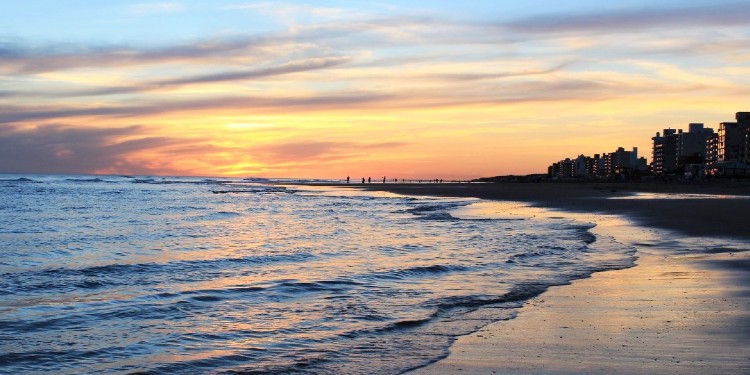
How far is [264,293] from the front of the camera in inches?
478

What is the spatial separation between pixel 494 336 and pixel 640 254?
1028 cm

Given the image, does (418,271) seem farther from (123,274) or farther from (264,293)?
(123,274)

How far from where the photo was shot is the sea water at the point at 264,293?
25.6 feet

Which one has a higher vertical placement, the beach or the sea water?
the beach

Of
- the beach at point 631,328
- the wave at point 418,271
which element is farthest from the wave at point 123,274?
the beach at point 631,328

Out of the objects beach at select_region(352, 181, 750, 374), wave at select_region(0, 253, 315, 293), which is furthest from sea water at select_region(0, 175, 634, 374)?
beach at select_region(352, 181, 750, 374)

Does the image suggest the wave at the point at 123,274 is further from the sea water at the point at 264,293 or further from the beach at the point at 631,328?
the beach at the point at 631,328

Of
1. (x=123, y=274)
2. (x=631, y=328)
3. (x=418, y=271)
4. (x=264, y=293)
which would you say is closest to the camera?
(x=631, y=328)

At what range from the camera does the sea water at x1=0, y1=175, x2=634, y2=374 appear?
781 centimetres

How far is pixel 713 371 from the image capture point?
6551 mm

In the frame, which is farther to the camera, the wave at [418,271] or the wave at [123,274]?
the wave at [418,271]

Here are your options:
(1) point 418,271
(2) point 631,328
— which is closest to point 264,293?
(1) point 418,271

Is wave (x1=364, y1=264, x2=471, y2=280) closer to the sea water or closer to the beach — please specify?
the sea water

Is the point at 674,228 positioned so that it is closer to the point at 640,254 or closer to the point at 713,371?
the point at 640,254
